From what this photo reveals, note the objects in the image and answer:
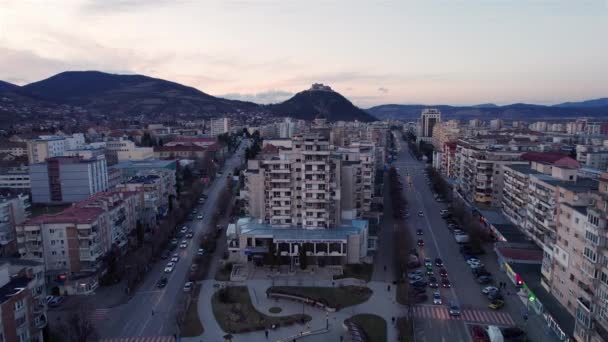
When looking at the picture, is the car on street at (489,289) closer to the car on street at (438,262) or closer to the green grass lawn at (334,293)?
the car on street at (438,262)

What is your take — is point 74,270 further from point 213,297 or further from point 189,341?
point 189,341

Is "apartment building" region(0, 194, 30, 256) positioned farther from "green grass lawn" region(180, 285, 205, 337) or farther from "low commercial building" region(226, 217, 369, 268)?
"green grass lawn" region(180, 285, 205, 337)

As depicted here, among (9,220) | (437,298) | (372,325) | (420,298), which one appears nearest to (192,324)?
(372,325)

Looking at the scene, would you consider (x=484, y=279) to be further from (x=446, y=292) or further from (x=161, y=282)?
(x=161, y=282)

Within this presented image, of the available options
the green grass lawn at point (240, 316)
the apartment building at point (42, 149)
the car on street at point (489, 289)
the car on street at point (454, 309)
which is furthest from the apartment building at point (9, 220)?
the car on street at point (489, 289)

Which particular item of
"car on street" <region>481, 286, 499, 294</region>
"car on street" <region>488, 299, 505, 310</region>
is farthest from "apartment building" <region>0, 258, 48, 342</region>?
"car on street" <region>481, 286, 499, 294</region>

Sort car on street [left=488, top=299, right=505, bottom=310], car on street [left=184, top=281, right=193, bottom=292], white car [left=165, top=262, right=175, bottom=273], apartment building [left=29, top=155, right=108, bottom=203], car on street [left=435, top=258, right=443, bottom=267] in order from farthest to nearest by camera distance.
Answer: apartment building [left=29, top=155, right=108, bottom=203] < car on street [left=435, top=258, right=443, bottom=267] < white car [left=165, top=262, right=175, bottom=273] < car on street [left=184, top=281, right=193, bottom=292] < car on street [left=488, top=299, right=505, bottom=310]
